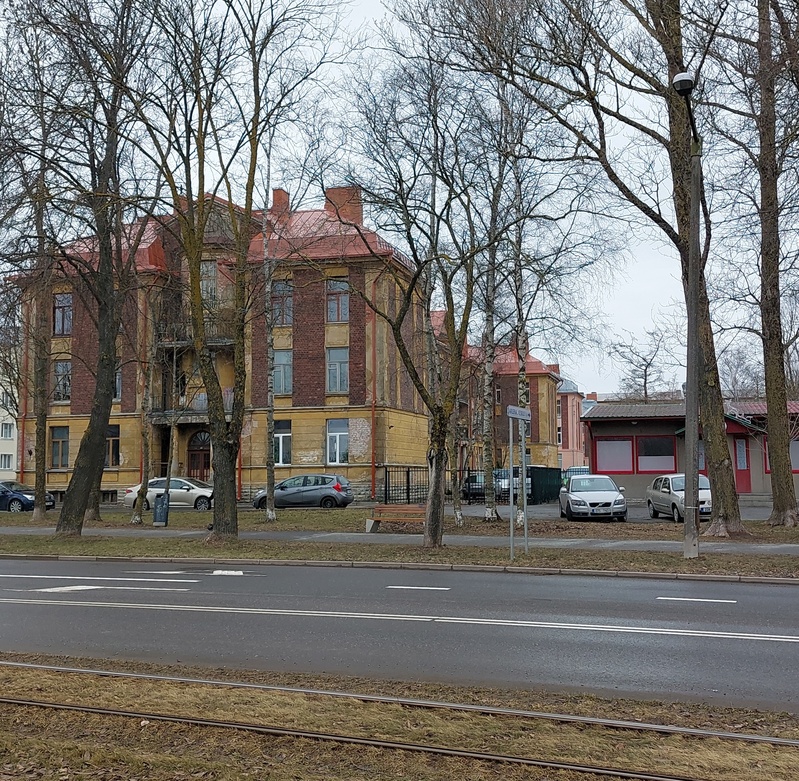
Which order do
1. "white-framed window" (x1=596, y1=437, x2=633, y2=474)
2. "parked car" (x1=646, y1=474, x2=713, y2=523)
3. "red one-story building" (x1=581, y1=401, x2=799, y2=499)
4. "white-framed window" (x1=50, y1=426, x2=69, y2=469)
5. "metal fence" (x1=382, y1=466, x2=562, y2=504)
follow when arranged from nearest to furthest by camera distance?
"parked car" (x1=646, y1=474, x2=713, y2=523), "red one-story building" (x1=581, y1=401, x2=799, y2=499), "white-framed window" (x1=596, y1=437, x2=633, y2=474), "metal fence" (x1=382, y1=466, x2=562, y2=504), "white-framed window" (x1=50, y1=426, x2=69, y2=469)

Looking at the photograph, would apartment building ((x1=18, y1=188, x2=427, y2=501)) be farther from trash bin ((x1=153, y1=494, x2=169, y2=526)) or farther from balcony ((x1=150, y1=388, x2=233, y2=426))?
trash bin ((x1=153, y1=494, x2=169, y2=526))

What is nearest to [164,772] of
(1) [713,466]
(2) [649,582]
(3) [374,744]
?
(3) [374,744]

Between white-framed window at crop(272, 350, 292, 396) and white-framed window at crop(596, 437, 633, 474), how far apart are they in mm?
15104

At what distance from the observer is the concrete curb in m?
15.0

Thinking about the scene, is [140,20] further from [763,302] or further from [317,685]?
[317,685]

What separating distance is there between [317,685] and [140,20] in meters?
18.2

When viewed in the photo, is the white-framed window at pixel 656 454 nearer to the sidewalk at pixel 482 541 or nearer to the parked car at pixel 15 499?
the sidewalk at pixel 482 541

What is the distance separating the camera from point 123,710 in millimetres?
6516

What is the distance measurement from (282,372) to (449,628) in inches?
1404

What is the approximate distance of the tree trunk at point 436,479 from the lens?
62.5ft

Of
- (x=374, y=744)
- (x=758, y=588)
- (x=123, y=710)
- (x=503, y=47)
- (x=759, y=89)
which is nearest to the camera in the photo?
(x=374, y=744)

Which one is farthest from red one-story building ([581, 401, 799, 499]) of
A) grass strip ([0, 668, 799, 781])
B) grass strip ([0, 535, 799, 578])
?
grass strip ([0, 668, 799, 781])

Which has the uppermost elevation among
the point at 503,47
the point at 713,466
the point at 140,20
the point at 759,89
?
the point at 140,20

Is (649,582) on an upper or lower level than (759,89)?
lower
